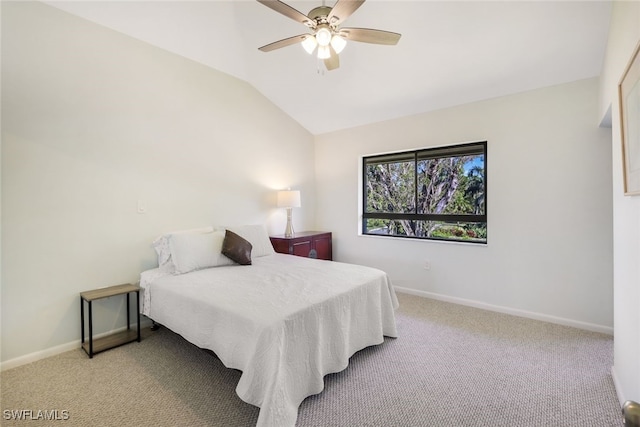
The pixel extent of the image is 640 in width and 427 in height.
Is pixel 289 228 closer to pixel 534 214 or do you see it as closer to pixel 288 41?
pixel 288 41

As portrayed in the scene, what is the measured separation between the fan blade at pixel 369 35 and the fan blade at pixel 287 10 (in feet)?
0.83

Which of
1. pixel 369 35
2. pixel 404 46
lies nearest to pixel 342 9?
pixel 369 35

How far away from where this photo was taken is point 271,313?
5.72 ft

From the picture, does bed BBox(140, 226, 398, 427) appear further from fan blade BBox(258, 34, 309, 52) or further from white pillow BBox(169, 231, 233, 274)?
fan blade BBox(258, 34, 309, 52)

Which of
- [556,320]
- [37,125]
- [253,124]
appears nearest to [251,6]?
[253,124]

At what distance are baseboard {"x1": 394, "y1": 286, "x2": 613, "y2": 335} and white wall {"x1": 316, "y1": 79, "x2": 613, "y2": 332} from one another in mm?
10

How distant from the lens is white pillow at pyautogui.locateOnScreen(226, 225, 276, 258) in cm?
338

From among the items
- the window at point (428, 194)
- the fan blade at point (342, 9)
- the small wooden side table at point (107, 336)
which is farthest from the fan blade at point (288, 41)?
the small wooden side table at point (107, 336)

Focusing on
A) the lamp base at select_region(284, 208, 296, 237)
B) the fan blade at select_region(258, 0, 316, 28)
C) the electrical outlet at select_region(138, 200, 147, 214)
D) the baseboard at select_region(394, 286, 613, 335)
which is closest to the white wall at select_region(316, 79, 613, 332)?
the baseboard at select_region(394, 286, 613, 335)

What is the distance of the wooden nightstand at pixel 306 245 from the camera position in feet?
13.0

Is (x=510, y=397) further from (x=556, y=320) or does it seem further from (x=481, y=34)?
(x=481, y=34)

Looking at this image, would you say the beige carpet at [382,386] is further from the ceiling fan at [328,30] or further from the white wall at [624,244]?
the ceiling fan at [328,30]

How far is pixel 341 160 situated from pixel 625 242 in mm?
3369

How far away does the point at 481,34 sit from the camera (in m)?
2.59
